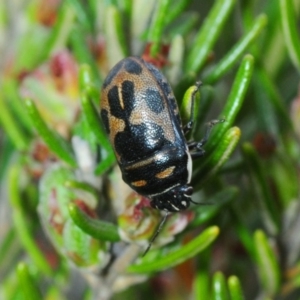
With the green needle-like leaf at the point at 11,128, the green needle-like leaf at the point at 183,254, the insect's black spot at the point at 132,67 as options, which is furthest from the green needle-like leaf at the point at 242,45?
the green needle-like leaf at the point at 11,128

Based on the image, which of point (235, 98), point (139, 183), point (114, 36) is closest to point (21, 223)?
point (139, 183)

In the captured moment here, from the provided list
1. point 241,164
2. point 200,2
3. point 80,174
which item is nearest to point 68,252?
point 80,174

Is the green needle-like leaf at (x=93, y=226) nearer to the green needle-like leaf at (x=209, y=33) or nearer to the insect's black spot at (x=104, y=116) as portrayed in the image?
the insect's black spot at (x=104, y=116)

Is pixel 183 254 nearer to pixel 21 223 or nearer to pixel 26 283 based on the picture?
pixel 26 283

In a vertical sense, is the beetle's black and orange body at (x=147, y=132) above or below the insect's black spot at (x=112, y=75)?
below

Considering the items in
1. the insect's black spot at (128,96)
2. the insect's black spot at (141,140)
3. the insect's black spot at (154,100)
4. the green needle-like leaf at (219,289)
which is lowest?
the green needle-like leaf at (219,289)

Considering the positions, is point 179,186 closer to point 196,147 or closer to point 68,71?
point 196,147

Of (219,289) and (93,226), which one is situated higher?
(93,226)

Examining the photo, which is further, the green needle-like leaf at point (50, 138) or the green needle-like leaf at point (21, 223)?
the green needle-like leaf at point (21, 223)
